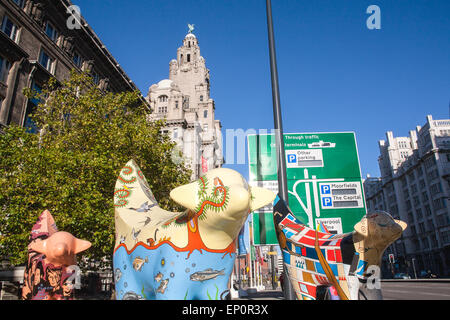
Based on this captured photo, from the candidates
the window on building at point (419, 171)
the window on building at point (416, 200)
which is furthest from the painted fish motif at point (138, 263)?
the window on building at point (416, 200)

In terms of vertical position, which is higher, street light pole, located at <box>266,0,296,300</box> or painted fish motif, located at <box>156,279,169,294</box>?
street light pole, located at <box>266,0,296,300</box>

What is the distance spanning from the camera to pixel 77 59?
25719 mm

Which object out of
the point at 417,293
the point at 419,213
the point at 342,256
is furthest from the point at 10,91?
the point at 419,213

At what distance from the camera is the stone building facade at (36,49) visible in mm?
18391

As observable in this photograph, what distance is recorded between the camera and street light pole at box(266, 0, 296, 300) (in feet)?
14.6

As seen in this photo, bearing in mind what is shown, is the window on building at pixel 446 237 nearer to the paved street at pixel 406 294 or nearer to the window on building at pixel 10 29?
the paved street at pixel 406 294

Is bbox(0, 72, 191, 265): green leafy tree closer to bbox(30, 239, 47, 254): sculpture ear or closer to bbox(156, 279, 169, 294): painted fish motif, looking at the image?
bbox(30, 239, 47, 254): sculpture ear

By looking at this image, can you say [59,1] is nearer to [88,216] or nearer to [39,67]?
[39,67]

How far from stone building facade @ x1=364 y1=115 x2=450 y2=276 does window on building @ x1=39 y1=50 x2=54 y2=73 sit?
56.5 metres

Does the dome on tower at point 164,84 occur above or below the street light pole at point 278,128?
above

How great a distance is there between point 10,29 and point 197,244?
21.8 m

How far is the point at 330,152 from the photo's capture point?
5820 mm

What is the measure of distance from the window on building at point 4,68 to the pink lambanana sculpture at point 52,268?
59.8 feet

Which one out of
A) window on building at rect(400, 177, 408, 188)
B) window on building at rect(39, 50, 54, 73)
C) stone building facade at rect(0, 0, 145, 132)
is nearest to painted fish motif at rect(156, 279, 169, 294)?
stone building facade at rect(0, 0, 145, 132)
